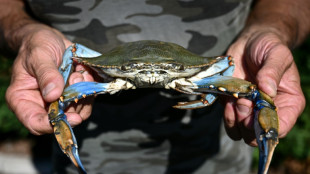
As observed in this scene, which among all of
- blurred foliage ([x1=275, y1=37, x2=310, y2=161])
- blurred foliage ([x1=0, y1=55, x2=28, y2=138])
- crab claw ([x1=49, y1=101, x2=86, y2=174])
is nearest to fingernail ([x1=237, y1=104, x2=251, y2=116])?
crab claw ([x1=49, y1=101, x2=86, y2=174])

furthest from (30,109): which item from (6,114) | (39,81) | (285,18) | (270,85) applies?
(6,114)

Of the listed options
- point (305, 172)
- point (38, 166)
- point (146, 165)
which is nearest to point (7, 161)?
point (38, 166)

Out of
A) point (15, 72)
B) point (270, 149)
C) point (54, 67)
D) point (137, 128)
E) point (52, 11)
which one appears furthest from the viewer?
point (137, 128)

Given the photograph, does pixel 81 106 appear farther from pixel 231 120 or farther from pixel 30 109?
pixel 231 120

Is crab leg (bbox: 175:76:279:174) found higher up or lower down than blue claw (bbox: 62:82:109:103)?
higher up

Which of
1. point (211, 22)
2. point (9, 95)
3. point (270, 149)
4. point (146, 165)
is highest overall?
point (211, 22)

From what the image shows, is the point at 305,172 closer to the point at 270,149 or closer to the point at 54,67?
the point at 270,149

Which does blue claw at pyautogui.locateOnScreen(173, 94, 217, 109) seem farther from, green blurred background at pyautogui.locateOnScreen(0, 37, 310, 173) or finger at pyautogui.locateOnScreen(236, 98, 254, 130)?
green blurred background at pyautogui.locateOnScreen(0, 37, 310, 173)
